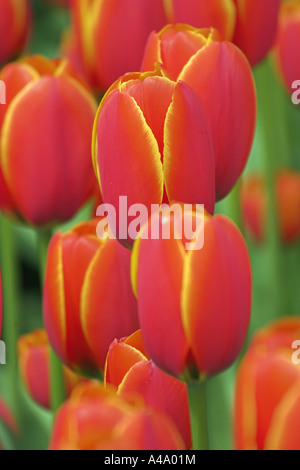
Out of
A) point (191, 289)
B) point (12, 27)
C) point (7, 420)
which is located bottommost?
point (7, 420)

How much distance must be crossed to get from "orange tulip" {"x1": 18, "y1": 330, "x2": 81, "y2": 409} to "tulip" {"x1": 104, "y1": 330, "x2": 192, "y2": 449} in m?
0.17

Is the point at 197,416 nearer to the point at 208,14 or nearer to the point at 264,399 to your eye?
the point at 264,399

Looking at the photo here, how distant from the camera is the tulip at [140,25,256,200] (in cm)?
37

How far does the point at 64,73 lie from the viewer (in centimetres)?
47

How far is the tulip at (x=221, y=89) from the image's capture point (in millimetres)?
372

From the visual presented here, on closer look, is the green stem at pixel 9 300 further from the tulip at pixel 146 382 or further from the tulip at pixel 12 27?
the tulip at pixel 146 382

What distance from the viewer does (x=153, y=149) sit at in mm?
343

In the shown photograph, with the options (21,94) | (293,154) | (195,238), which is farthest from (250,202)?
(195,238)

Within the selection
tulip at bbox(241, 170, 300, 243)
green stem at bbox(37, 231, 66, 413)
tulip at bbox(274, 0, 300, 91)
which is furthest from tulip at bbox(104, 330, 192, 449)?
tulip at bbox(241, 170, 300, 243)

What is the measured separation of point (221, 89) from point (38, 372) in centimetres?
20

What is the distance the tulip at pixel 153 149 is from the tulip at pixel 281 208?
43cm

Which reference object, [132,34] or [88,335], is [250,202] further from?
[88,335]

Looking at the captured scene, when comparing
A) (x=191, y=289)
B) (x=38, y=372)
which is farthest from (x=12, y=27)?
(x=191, y=289)

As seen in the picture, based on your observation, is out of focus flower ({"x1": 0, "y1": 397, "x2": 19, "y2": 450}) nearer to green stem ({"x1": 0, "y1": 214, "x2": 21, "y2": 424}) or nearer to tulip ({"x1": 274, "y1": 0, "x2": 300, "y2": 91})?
green stem ({"x1": 0, "y1": 214, "x2": 21, "y2": 424})
